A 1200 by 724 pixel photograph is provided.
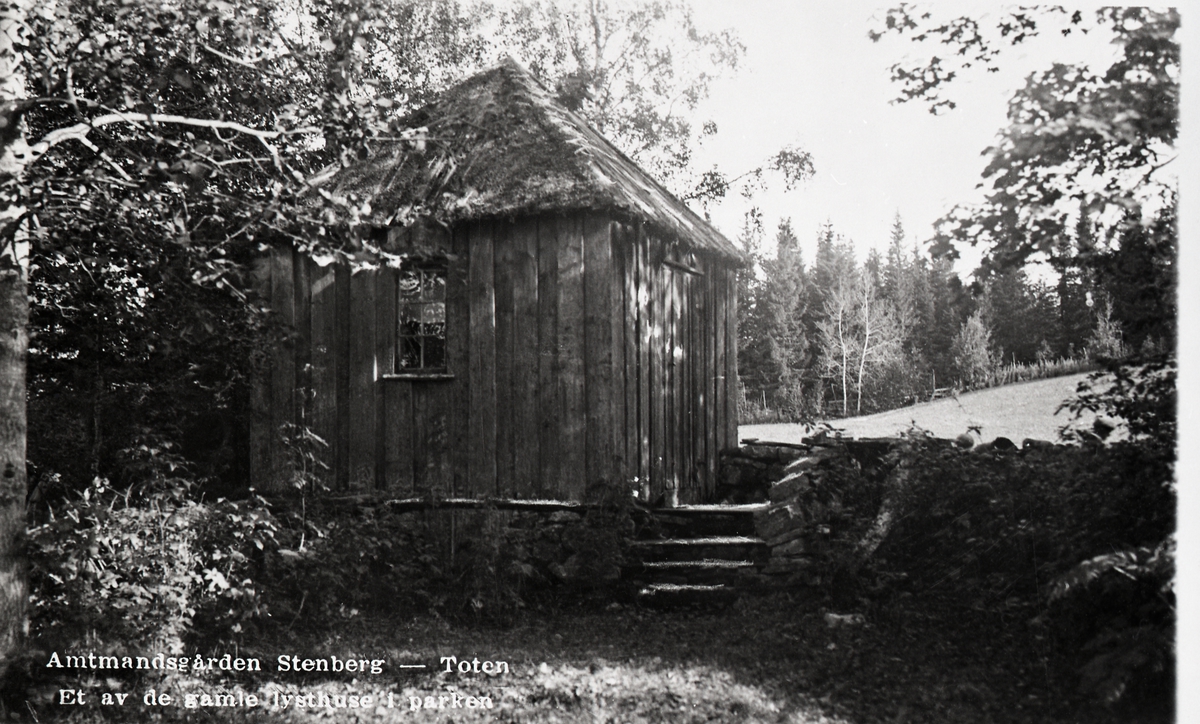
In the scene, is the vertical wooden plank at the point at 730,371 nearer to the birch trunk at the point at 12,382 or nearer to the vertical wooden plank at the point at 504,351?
the vertical wooden plank at the point at 504,351

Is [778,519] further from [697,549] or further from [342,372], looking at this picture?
[342,372]

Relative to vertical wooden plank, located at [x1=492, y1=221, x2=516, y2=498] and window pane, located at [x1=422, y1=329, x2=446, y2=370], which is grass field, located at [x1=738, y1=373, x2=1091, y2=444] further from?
window pane, located at [x1=422, y1=329, x2=446, y2=370]

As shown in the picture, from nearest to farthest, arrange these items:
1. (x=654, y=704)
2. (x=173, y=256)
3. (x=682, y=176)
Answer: (x=654, y=704)
(x=173, y=256)
(x=682, y=176)

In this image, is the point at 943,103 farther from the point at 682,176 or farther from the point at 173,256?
the point at 682,176

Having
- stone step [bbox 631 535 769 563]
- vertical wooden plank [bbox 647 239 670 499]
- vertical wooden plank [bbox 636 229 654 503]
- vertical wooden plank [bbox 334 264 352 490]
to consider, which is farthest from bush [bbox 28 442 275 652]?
vertical wooden plank [bbox 647 239 670 499]

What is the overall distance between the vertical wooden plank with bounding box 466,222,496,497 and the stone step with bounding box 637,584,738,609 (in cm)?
218

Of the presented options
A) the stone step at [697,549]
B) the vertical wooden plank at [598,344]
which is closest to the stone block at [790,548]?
the stone step at [697,549]

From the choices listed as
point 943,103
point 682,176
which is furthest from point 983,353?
point 943,103

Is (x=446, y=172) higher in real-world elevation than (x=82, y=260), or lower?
higher

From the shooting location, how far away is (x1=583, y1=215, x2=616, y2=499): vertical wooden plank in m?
8.66

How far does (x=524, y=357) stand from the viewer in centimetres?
901

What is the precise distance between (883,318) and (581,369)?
2383 cm

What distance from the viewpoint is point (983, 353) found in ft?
53.2

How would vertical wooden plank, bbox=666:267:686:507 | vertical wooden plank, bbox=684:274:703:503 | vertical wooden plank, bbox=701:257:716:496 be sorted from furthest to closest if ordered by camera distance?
vertical wooden plank, bbox=701:257:716:496
vertical wooden plank, bbox=684:274:703:503
vertical wooden plank, bbox=666:267:686:507
